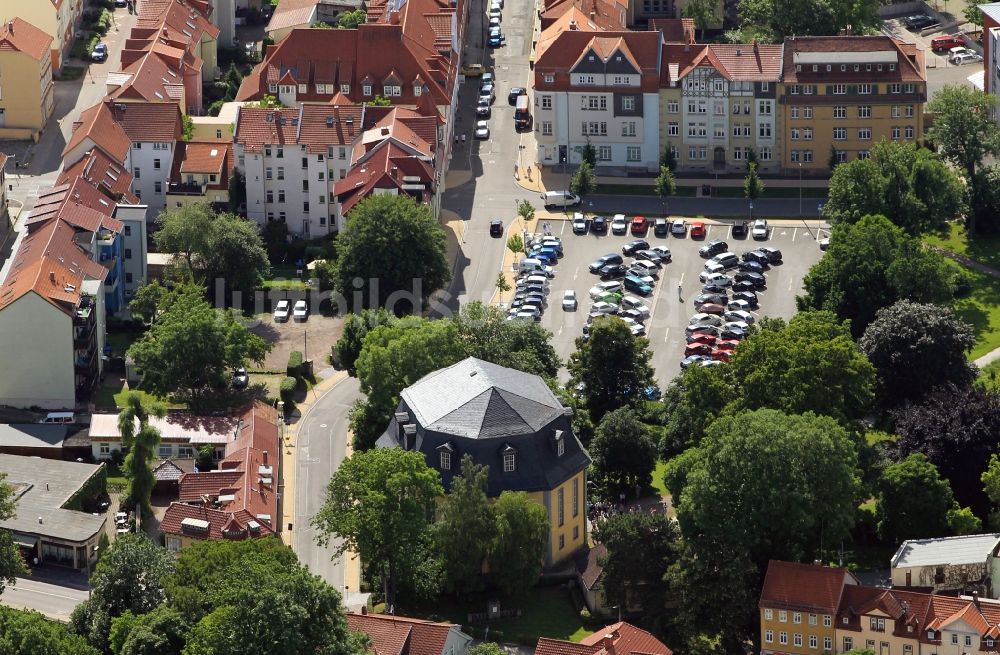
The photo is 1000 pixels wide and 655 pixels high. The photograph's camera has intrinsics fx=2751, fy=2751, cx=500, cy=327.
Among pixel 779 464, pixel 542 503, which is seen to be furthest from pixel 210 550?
pixel 779 464

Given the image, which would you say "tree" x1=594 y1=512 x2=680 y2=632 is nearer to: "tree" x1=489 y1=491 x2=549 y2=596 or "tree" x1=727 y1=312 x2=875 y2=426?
"tree" x1=489 y1=491 x2=549 y2=596

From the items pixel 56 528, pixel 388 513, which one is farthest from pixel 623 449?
pixel 56 528

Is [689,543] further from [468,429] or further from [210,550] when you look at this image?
[210,550]

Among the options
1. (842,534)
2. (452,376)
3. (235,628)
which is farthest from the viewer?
(452,376)

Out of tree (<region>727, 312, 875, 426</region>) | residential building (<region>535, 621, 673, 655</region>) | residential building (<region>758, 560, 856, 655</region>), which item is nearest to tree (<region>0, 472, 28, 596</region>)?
residential building (<region>535, 621, 673, 655</region>)

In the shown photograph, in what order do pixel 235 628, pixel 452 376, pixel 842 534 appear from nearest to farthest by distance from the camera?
pixel 235 628 → pixel 842 534 → pixel 452 376

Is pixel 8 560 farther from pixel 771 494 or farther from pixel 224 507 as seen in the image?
pixel 771 494
